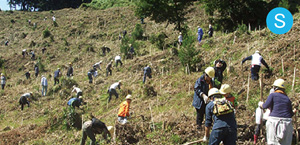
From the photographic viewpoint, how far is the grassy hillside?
790cm

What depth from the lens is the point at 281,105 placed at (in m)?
5.12

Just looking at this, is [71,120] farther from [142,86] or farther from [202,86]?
[202,86]

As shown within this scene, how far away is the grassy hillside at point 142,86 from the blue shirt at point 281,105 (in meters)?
1.67

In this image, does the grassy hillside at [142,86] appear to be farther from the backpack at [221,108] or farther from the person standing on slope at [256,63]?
the backpack at [221,108]

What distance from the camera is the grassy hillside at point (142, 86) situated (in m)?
7.90

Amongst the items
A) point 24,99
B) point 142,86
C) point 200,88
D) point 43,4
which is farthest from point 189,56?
point 43,4

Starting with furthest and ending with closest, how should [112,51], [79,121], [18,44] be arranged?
[18,44] → [112,51] → [79,121]

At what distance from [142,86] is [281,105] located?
9633mm

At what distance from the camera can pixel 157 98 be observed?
40.7 ft

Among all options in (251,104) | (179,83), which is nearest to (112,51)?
(179,83)

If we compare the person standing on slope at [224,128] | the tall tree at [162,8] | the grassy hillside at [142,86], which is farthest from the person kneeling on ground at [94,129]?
the tall tree at [162,8]

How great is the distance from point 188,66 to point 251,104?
20.4ft

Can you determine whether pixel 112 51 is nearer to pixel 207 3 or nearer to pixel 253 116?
pixel 207 3

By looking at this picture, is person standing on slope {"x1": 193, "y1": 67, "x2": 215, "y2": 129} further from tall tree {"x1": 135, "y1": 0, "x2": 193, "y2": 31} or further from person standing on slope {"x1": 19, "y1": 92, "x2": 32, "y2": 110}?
tall tree {"x1": 135, "y1": 0, "x2": 193, "y2": 31}
